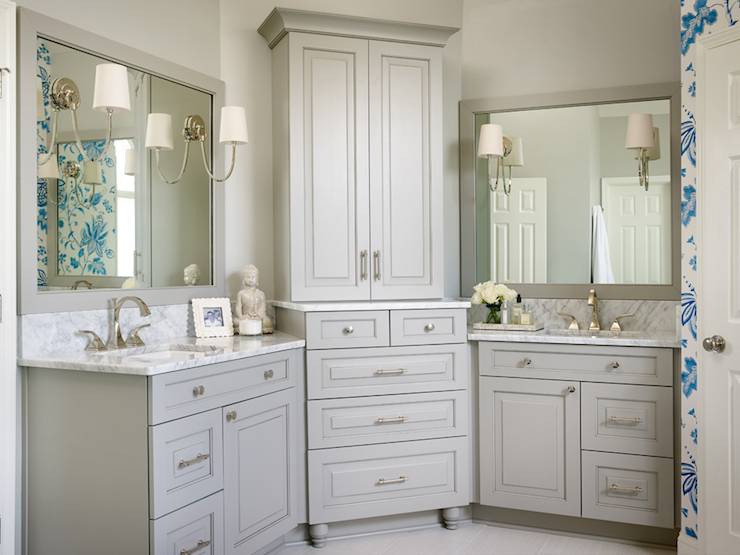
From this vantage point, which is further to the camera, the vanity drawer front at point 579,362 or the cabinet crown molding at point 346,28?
the cabinet crown molding at point 346,28

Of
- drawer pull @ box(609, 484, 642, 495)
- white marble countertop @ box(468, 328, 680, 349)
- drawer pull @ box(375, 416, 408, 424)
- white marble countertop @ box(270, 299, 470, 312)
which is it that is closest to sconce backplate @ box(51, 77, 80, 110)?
white marble countertop @ box(270, 299, 470, 312)

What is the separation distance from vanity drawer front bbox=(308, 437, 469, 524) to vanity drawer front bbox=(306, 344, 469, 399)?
0.83 feet

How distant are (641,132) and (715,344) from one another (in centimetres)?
116

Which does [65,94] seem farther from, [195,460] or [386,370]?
[386,370]

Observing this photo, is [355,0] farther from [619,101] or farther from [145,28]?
[619,101]

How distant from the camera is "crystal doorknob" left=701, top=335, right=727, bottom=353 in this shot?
2.57 meters

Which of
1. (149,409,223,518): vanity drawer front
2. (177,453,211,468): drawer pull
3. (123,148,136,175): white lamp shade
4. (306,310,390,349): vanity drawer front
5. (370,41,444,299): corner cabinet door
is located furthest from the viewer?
(370,41,444,299): corner cabinet door

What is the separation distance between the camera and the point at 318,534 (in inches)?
118

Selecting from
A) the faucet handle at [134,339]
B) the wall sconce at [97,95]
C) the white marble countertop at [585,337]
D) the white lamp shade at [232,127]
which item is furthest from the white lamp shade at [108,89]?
the white marble countertop at [585,337]

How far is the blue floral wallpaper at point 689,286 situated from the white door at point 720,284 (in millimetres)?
31

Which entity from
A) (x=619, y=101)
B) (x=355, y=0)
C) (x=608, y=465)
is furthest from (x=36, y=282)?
(x=619, y=101)

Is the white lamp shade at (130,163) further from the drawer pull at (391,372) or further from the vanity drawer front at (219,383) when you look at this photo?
the drawer pull at (391,372)

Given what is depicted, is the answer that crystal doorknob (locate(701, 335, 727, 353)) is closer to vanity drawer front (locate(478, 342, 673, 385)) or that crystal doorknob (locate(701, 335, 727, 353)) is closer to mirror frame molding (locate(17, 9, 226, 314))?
vanity drawer front (locate(478, 342, 673, 385))

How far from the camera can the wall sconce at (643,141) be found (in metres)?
3.27
